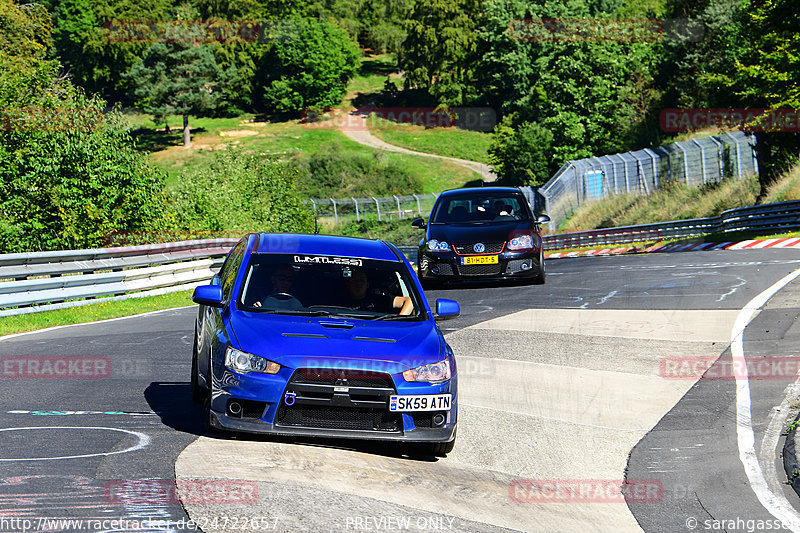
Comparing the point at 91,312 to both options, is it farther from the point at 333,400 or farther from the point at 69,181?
the point at 333,400

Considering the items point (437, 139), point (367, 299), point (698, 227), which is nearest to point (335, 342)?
point (367, 299)

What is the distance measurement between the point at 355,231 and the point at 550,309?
4384cm

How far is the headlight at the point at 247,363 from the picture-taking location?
698 cm

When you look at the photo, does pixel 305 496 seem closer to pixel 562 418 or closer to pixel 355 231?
pixel 562 418

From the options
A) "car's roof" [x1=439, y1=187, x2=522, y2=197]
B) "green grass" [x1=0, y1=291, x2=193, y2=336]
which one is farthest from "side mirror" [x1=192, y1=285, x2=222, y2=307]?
"car's roof" [x1=439, y1=187, x2=522, y2=197]

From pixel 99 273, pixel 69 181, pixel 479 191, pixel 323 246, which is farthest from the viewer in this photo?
pixel 69 181

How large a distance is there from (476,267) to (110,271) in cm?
Result: 750

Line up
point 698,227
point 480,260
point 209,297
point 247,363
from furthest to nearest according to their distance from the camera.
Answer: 1. point 698,227
2. point 480,260
3. point 209,297
4. point 247,363

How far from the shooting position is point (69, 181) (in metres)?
26.8

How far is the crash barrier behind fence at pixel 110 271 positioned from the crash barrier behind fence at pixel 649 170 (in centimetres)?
1542

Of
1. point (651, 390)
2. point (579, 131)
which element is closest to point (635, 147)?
point (579, 131)

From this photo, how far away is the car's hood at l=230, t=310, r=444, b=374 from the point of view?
7.01 metres

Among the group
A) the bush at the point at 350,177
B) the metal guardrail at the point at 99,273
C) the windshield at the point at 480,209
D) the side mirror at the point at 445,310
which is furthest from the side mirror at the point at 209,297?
the bush at the point at 350,177

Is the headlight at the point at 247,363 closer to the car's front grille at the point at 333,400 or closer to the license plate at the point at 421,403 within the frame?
the car's front grille at the point at 333,400
